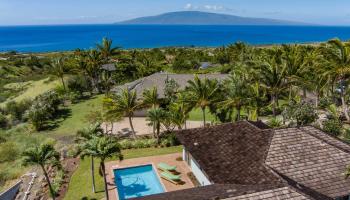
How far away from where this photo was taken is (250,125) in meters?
23.6

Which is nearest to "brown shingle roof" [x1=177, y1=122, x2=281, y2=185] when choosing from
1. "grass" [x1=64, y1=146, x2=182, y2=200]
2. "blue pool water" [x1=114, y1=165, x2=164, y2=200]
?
"blue pool water" [x1=114, y1=165, x2=164, y2=200]

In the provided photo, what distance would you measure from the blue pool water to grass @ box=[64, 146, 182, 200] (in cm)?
148

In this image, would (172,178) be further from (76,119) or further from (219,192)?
(76,119)

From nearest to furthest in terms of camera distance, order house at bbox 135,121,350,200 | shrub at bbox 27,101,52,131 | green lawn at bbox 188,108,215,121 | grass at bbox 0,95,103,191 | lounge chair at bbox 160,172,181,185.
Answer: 1. house at bbox 135,121,350,200
2. lounge chair at bbox 160,172,181,185
3. grass at bbox 0,95,103,191
4. shrub at bbox 27,101,52,131
5. green lawn at bbox 188,108,215,121

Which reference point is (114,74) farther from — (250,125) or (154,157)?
(250,125)

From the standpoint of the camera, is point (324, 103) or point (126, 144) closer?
point (126, 144)

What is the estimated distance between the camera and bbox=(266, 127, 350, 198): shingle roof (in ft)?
59.2

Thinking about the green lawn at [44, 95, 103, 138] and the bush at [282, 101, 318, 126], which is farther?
the green lawn at [44, 95, 103, 138]

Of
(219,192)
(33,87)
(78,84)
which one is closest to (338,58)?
(219,192)

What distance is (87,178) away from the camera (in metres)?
25.5

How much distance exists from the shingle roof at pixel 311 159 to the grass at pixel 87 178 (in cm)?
1195

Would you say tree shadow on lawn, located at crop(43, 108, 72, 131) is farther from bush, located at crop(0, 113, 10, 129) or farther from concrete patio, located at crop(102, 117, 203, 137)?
concrete patio, located at crop(102, 117, 203, 137)

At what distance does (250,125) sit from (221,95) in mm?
9697

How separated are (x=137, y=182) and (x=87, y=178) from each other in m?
3.95
